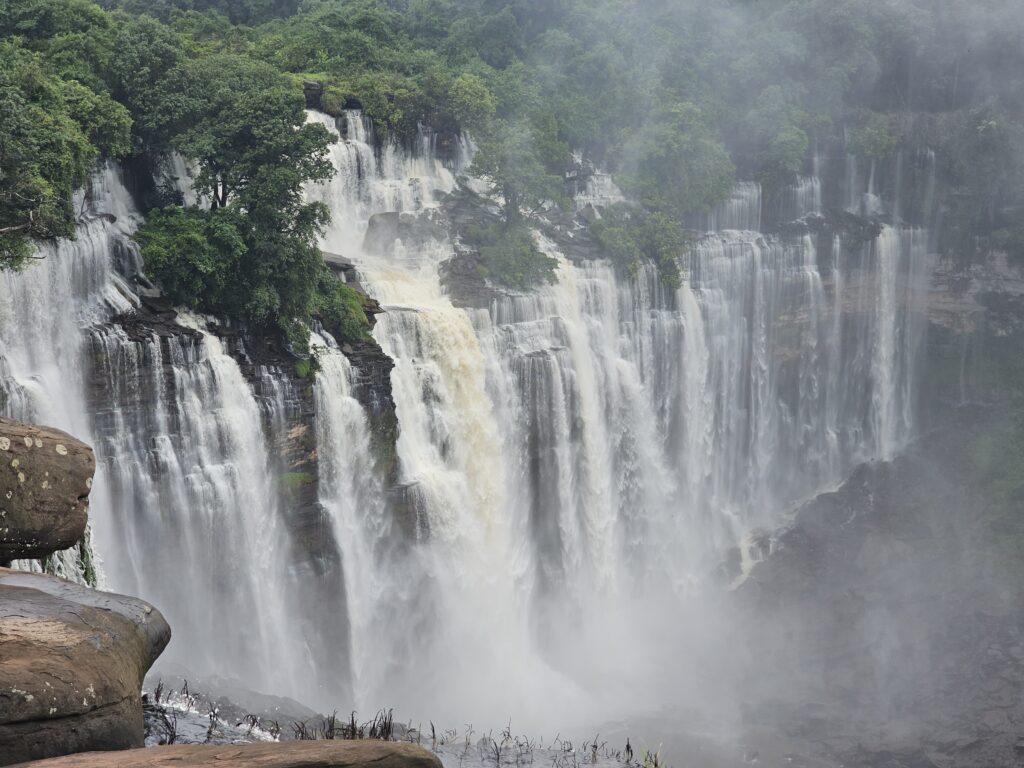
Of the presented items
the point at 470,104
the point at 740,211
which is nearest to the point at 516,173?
the point at 470,104

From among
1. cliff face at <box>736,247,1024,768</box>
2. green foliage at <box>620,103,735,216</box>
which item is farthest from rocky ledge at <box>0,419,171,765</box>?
green foliage at <box>620,103,735,216</box>

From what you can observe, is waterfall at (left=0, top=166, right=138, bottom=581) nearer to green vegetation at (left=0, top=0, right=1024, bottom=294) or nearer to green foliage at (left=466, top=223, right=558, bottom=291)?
green vegetation at (left=0, top=0, right=1024, bottom=294)

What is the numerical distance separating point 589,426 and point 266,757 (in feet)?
91.4

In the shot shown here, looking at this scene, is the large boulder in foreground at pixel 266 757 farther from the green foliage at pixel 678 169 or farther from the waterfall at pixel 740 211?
the waterfall at pixel 740 211

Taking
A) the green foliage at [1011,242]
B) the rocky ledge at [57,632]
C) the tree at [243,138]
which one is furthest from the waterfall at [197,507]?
the green foliage at [1011,242]

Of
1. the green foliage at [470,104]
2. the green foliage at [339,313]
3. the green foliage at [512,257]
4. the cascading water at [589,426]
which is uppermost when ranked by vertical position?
the green foliage at [470,104]

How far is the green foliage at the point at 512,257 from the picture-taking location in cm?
3675

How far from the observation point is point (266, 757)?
34.0ft

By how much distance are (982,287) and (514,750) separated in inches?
1548

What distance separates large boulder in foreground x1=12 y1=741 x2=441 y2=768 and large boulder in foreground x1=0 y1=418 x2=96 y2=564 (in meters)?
3.86

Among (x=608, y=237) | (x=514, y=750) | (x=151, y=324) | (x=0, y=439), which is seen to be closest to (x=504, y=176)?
(x=608, y=237)

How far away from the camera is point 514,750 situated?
698 inches

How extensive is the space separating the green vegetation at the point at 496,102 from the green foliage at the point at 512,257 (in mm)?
127

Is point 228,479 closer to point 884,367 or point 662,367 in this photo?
point 662,367
